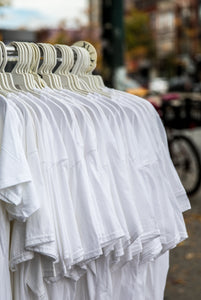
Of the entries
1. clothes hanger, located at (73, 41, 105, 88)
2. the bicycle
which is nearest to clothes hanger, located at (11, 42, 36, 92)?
clothes hanger, located at (73, 41, 105, 88)

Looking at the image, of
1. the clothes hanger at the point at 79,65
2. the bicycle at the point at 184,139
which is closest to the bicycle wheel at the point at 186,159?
the bicycle at the point at 184,139

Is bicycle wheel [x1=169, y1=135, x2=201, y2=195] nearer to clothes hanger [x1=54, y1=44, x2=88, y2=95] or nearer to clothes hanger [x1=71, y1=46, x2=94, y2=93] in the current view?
clothes hanger [x1=71, y1=46, x2=94, y2=93]

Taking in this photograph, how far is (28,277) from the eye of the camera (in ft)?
6.31

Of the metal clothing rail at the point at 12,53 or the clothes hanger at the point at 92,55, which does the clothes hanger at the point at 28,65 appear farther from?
the clothes hanger at the point at 92,55

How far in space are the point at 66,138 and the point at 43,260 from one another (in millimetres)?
482

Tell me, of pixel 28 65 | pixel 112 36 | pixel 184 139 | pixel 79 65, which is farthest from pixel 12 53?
pixel 112 36

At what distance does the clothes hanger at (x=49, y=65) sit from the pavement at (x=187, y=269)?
6.60 feet

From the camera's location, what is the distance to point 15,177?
5.64 feet

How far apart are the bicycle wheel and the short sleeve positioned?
162 inches

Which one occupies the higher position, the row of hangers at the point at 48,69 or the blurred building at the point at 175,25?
the row of hangers at the point at 48,69

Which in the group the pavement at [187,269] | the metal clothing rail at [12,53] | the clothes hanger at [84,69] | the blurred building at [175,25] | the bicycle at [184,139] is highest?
the metal clothing rail at [12,53]

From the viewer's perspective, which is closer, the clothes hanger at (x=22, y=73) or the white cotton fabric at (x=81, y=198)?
the white cotton fabric at (x=81, y=198)

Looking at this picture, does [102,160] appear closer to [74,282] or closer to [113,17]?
[74,282]

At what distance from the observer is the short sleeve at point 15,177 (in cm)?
172
